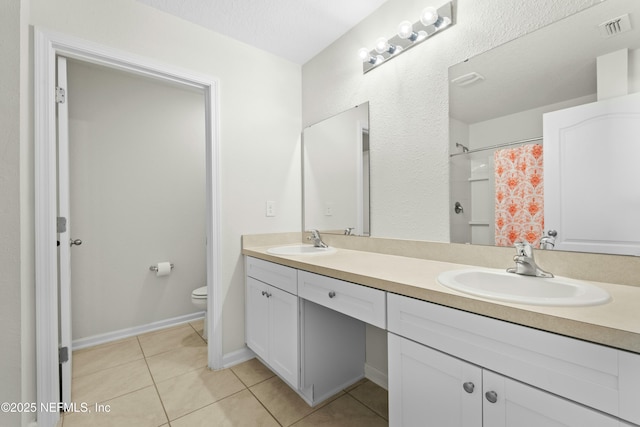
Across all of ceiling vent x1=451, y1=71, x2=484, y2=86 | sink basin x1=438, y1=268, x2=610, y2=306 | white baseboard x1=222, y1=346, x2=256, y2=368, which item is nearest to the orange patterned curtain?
sink basin x1=438, y1=268, x2=610, y2=306

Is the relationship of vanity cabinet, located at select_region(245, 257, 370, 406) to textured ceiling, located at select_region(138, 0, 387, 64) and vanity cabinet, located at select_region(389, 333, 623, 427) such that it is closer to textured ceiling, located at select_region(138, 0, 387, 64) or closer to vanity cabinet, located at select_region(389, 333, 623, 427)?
vanity cabinet, located at select_region(389, 333, 623, 427)

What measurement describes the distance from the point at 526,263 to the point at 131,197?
2.87 meters

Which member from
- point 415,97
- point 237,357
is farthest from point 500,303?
point 237,357

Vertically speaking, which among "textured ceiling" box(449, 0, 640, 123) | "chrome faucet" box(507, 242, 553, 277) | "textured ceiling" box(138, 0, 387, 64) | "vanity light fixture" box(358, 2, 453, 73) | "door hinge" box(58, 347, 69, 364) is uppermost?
"textured ceiling" box(138, 0, 387, 64)

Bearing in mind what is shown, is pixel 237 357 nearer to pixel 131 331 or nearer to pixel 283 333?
pixel 283 333

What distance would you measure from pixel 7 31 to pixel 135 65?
0.52 m

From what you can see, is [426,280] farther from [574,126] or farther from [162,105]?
[162,105]

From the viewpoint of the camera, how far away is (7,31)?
119cm

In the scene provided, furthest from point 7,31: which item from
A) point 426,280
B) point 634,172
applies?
point 634,172

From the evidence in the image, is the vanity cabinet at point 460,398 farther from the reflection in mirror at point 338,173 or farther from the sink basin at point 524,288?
the reflection in mirror at point 338,173

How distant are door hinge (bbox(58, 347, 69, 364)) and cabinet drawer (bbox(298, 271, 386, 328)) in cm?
132

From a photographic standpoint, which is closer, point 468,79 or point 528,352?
point 528,352

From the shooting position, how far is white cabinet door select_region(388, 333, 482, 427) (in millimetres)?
812

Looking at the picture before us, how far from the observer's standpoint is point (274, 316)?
5.46ft
